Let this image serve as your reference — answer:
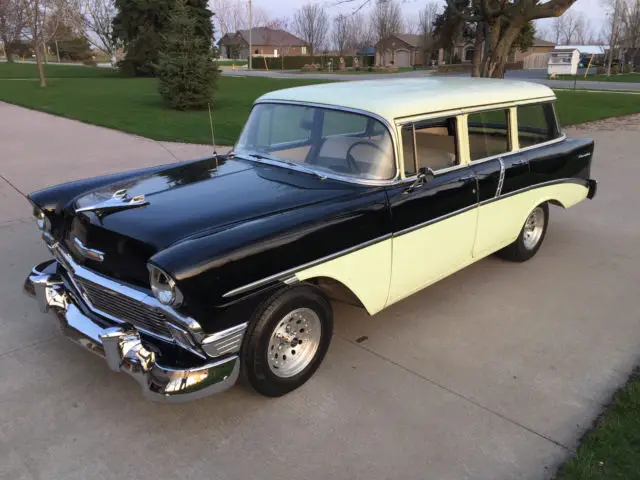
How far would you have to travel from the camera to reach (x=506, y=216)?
460 centimetres

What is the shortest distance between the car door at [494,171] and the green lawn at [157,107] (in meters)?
7.46

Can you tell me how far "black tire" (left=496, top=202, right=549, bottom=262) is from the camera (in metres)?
5.17

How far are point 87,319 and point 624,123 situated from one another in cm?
1589

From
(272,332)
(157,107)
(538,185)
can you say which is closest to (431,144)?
(538,185)

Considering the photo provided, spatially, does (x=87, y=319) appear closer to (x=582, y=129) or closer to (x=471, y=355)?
(x=471, y=355)

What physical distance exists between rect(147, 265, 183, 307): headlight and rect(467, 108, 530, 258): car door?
102 inches

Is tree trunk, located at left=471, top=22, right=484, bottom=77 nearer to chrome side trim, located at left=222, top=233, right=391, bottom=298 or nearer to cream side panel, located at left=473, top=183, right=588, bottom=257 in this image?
cream side panel, located at left=473, top=183, right=588, bottom=257

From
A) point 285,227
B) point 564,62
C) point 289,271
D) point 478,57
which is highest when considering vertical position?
point 564,62

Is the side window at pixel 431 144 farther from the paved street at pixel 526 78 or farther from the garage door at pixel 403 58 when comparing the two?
the garage door at pixel 403 58

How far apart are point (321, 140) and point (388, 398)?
1.84 m

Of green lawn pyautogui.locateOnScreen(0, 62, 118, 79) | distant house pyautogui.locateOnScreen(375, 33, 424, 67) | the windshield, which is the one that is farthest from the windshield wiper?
distant house pyautogui.locateOnScreen(375, 33, 424, 67)

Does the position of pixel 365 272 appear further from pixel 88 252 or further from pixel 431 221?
pixel 88 252

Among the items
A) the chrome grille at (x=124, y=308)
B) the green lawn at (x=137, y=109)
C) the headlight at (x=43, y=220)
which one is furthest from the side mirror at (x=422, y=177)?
the green lawn at (x=137, y=109)

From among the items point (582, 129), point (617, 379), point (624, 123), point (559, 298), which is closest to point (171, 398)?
point (617, 379)
